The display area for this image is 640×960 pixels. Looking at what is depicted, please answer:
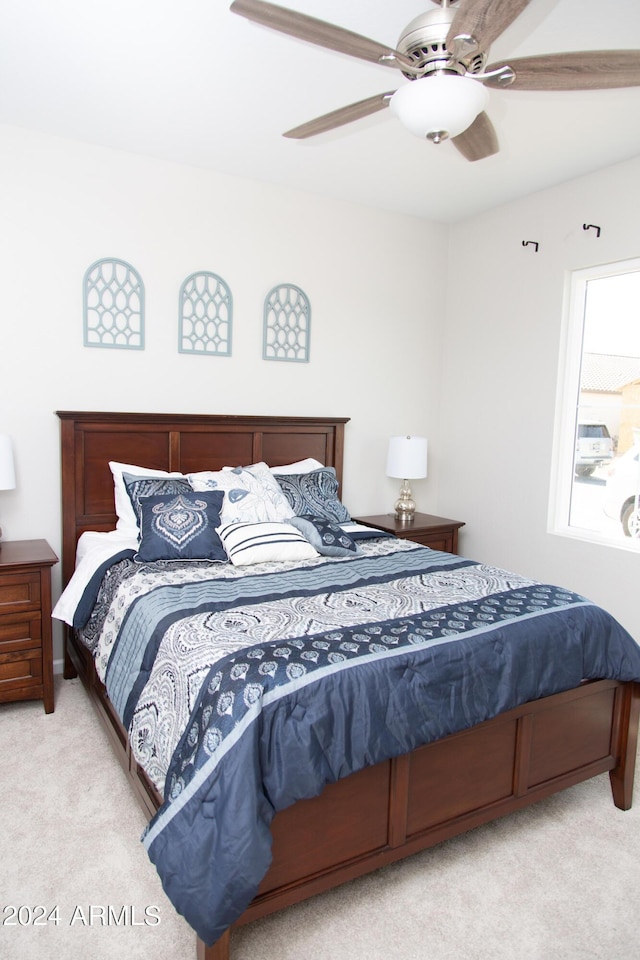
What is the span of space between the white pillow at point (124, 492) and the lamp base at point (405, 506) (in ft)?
5.16

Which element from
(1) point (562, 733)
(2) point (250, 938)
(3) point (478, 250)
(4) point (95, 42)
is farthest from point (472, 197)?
(2) point (250, 938)

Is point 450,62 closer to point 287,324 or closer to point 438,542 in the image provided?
point 287,324

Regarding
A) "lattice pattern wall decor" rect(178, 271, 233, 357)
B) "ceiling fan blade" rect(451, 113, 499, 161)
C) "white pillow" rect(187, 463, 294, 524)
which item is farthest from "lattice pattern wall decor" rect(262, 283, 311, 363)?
"ceiling fan blade" rect(451, 113, 499, 161)

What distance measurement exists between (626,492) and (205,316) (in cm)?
261

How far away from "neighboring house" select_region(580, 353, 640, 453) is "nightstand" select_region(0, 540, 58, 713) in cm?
305

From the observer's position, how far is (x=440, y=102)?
5.63 ft

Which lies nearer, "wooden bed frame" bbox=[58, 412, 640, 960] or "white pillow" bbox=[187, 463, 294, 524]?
"wooden bed frame" bbox=[58, 412, 640, 960]

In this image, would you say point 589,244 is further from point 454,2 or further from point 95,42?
point 95,42

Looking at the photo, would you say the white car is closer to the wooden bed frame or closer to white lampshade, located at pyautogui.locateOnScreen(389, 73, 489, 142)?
the wooden bed frame

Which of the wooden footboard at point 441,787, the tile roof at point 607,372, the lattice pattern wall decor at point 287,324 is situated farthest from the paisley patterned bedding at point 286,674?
the lattice pattern wall decor at point 287,324

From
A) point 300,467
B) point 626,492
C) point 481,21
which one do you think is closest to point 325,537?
point 300,467

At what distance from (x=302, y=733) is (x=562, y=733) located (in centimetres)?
110

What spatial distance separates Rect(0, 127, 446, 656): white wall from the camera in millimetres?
3258

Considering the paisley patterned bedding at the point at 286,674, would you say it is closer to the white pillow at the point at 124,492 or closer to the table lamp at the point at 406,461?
the white pillow at the point at 124,492
